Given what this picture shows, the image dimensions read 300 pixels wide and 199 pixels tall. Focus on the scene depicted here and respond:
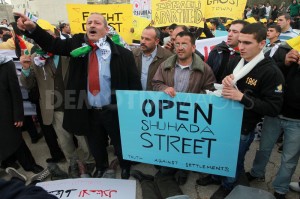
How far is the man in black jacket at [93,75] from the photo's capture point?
9.82 feet

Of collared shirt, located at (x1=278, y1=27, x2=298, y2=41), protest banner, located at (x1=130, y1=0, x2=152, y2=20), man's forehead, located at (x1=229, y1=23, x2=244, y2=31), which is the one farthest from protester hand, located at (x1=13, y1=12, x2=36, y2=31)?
protest banner, located at (x1=130, y1=0, x2=152, y2=20)

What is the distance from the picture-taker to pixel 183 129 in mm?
2869

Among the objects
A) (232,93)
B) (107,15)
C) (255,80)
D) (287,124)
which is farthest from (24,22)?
(287,124)

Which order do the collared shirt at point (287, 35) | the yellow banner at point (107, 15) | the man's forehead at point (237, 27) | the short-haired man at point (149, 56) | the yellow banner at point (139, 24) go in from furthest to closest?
→ the yellow banner at point (139, 24)
the collared shirt at point (287, 35)
the yellow banner at point (107, 15)
the short-haired man at point (149, 56)
the man's forehead at point (237, 27)

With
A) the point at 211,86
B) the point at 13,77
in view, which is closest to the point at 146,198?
the point at 211,86

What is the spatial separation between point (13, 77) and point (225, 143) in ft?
8.65

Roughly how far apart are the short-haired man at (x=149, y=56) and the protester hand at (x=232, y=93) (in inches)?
53.8

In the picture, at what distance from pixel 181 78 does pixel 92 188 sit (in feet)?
5.48

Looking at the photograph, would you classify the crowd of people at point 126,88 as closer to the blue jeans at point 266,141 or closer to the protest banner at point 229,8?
the blue jeans at point 266,141

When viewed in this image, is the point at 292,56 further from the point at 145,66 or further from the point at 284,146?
the point at 145,66

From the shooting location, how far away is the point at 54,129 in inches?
152

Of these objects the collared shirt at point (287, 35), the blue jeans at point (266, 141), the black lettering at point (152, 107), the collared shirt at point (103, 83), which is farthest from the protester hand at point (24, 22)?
the collared shirt at point (287, 35)

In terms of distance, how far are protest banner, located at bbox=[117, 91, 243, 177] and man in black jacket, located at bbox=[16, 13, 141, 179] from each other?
203mm

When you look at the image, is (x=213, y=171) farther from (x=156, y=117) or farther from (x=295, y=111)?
(x=295, y=111)
